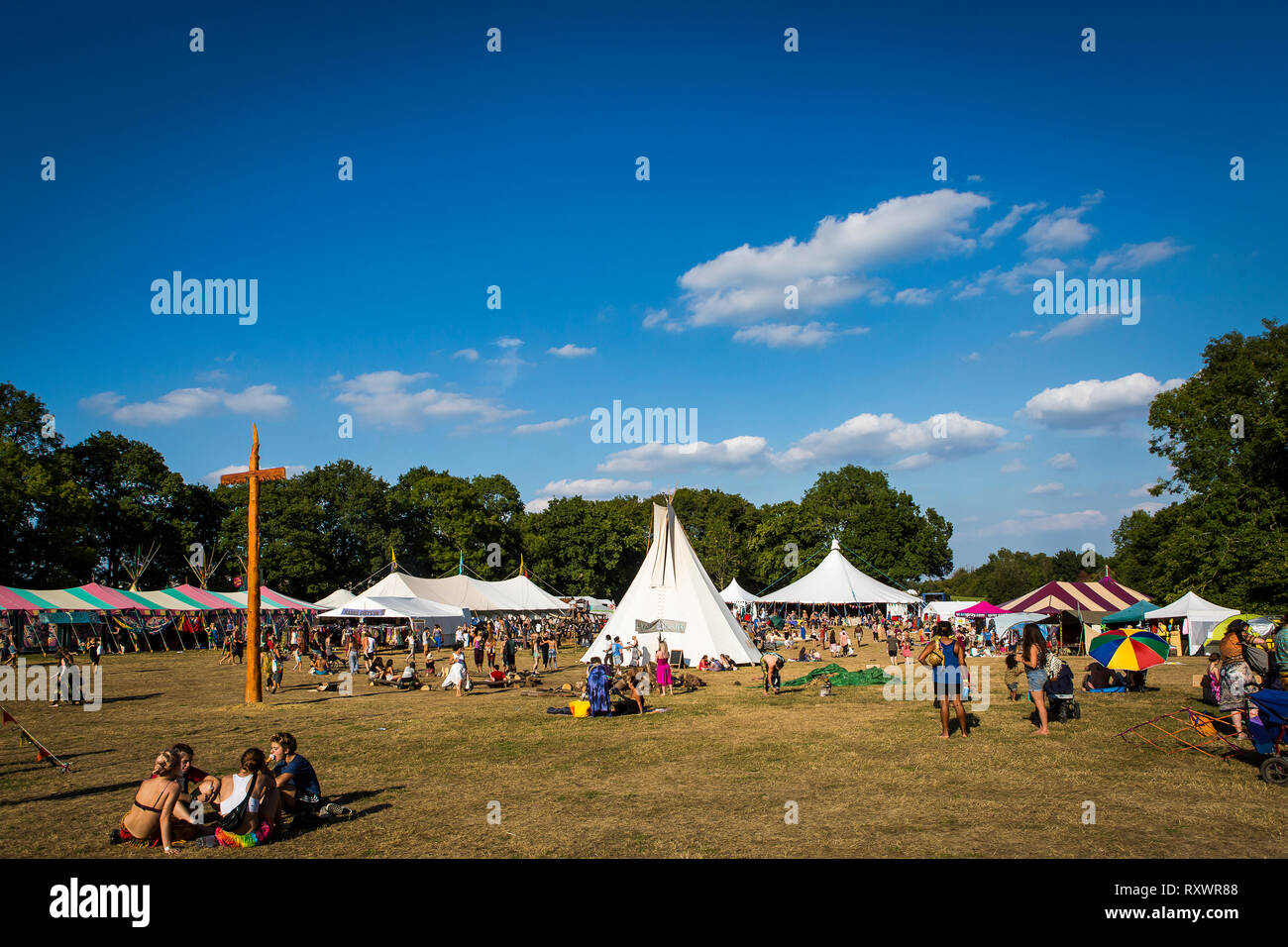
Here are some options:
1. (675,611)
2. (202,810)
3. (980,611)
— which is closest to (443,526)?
(980,611)

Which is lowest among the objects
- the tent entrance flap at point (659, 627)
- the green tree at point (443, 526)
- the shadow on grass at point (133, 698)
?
the shadow on grass at point (133, 698)

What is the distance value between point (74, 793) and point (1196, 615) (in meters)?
31.8

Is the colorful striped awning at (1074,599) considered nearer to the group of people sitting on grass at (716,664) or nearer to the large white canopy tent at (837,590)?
the large white canopy tent at (837,590)

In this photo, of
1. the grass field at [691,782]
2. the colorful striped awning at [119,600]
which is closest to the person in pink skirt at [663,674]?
the grass field at [691,782]

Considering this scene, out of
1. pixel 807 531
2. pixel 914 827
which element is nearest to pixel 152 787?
pixel 914 827

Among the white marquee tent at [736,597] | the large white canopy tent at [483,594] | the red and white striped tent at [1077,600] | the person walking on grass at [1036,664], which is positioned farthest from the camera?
the white marquee tent at [736,597]

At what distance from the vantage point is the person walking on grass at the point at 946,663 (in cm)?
1064

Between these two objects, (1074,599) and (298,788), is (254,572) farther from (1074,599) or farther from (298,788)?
(1074,599)

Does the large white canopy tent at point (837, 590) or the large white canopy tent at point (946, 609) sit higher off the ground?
the large white canopy tent at point (837, 590)

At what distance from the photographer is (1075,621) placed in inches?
1217

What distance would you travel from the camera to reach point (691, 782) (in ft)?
29.3

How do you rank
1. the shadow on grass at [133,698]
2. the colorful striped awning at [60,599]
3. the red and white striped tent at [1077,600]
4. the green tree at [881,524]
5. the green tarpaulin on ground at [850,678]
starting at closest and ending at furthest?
the shadow on grass at [133,698], the green tarpaulin on ground at [850,678], the colorful striped awning at [60,599], the red and white striped tent at [1077,600], the green tree at [881,524]

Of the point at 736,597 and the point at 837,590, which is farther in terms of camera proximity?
the point at 736,597

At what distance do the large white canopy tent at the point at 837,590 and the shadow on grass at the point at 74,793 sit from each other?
126ft
